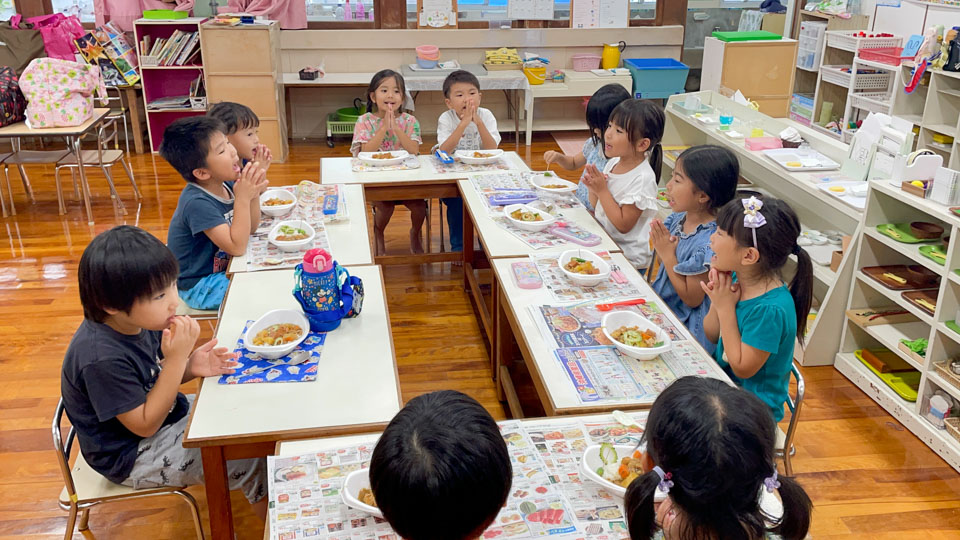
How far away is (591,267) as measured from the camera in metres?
2.57

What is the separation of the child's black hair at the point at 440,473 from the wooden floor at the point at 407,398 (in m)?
1.47

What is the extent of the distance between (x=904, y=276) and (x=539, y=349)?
5.96ft

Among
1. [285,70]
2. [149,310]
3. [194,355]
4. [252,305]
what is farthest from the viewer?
[285,70]

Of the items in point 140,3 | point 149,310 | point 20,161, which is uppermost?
point 140,3

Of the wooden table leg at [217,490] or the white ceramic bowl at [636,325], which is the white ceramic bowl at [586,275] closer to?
the white ceramic bowl at [636,325]

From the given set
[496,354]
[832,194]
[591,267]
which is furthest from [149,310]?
[832,194]

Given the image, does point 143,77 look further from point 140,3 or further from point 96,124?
point 96,124

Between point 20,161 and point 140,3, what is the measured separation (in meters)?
2.24

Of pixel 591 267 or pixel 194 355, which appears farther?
Result: pixel 591 267

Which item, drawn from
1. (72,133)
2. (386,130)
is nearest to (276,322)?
(386,130)

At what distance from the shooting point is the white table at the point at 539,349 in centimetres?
187

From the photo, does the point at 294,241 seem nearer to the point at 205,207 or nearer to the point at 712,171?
the point at 205,207

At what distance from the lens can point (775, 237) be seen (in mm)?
2072

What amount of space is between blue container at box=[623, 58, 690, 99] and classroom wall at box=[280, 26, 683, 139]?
387mm
